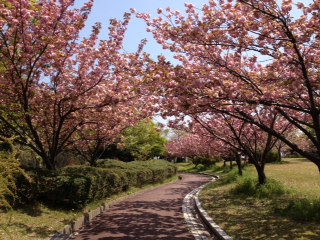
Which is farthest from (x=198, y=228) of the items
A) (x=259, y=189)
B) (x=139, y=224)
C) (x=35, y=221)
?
(x=259, y=189)

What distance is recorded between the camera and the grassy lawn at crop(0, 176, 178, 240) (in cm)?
805

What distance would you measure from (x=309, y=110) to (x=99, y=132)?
37.7 feet

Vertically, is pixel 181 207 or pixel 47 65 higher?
pixel 47 65

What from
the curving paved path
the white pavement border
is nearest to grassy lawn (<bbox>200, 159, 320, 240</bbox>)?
the white pavement border

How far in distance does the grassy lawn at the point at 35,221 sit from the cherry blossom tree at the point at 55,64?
7.40ft

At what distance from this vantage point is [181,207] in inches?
557

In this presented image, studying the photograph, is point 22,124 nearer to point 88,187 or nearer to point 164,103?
point 88,187

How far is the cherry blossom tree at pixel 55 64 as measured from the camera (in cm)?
1033

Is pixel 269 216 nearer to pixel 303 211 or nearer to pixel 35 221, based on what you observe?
pixel 303 211

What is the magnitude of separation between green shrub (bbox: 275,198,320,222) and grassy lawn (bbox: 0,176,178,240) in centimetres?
611

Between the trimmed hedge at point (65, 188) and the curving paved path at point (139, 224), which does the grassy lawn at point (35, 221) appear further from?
the curving paved path at point (139, 224)

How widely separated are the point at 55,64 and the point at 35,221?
4.86 m

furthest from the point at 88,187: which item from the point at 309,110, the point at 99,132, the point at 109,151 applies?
the point at 109,151

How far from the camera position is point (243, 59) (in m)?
9.46
